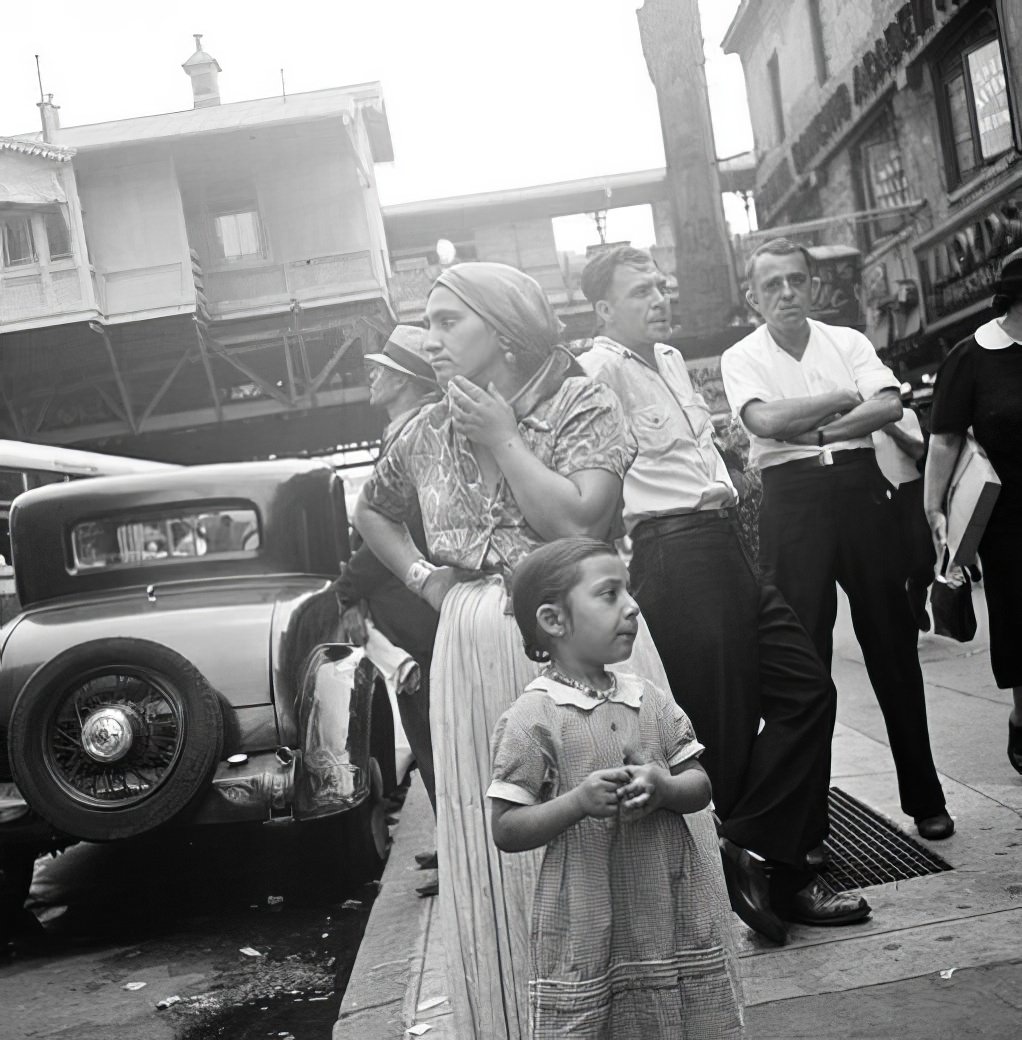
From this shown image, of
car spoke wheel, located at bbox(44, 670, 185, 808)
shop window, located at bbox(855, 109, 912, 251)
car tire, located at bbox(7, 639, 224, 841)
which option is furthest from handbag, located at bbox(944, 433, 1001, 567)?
shop window, located at bbox(855, 109, 912, 251)

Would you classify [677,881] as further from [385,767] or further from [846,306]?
[846,306]

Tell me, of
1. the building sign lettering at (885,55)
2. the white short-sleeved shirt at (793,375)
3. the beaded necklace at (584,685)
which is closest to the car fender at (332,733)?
the white short-sleeved shirt at (793,375)

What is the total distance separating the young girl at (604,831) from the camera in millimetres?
2234

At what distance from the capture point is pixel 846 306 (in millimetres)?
19312

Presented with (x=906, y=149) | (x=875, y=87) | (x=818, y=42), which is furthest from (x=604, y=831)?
(x=818, y=42)

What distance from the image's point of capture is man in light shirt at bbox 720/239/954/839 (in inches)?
170

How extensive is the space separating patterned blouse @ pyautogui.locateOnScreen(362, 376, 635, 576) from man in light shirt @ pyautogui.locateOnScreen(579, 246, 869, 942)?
96 centimetres

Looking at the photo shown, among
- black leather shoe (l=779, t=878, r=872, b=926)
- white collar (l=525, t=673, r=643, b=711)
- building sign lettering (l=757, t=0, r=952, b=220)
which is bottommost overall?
black leather shoe (l=779, t=878, r=872, b=926)

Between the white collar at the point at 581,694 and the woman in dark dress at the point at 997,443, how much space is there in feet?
8.88

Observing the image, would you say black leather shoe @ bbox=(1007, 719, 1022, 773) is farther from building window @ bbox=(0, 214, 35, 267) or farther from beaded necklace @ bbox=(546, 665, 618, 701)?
building window @ bbox=(0, 214, 35, 267)

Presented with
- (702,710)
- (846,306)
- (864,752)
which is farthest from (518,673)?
(846,306)

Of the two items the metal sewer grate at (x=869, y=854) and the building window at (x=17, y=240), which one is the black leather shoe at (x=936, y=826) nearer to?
the metal sewer grate at (x=869, y=854)

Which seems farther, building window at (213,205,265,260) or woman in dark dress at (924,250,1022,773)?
building window at (213,205,265,260)

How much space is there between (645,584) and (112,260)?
20562mm
